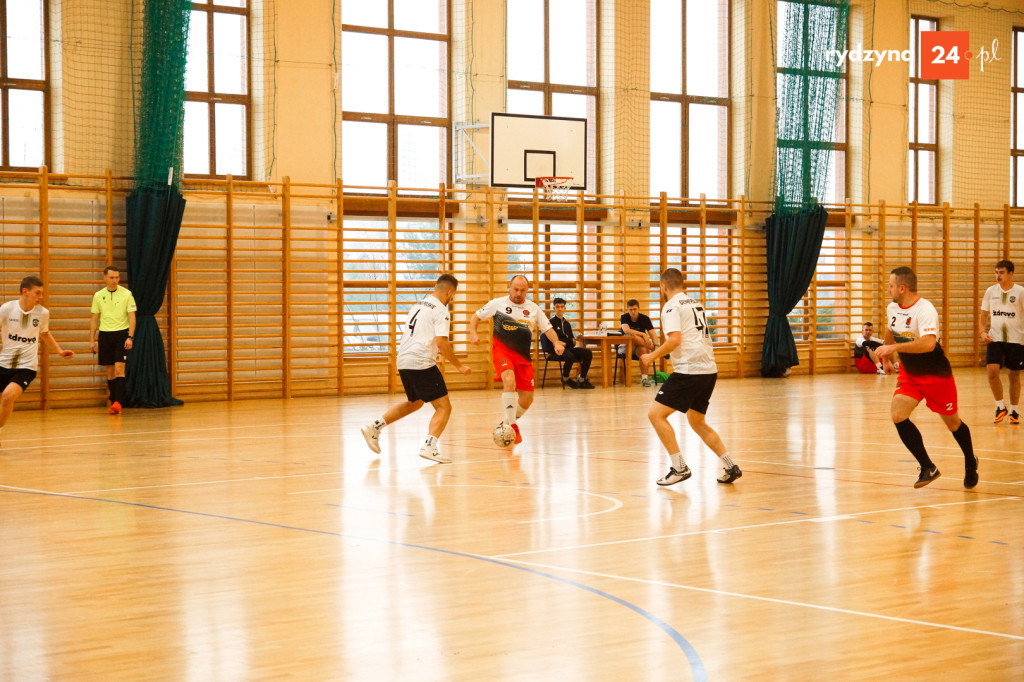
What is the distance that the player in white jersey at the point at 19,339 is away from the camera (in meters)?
9.55

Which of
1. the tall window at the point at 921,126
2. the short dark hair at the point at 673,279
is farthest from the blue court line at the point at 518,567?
the tall window at the point at 921,126

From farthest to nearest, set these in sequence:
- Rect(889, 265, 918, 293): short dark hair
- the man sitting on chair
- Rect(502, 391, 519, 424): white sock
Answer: the man sitting on chair → Rect(502, 391, 519, 424): white sock → Rect(889, 265, 918, 293): short dark hair

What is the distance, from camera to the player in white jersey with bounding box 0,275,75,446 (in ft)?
31.3

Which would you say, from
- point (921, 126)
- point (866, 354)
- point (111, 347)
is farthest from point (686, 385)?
point (921, 126)

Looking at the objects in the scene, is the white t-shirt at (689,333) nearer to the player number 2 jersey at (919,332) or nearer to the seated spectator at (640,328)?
the player number 2 jersey at (919,332)

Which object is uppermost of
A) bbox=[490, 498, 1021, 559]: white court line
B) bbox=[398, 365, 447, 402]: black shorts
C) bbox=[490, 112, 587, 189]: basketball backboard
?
bbox=[490, 112, 587, 189]: basketball backboard

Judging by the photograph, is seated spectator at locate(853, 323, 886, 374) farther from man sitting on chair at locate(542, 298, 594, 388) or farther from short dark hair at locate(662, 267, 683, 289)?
short dark hair at locate(662, 267, 683, 289)

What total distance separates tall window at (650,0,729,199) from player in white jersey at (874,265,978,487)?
1181 cm

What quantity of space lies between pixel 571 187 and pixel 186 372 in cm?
620

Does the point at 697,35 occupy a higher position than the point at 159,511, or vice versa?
the point at 697,35

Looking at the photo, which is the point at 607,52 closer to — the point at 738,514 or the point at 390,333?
the point at 390,333

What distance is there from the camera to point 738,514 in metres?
6.64

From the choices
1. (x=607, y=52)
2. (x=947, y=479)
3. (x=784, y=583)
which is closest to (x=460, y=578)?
(x=784, y=583)

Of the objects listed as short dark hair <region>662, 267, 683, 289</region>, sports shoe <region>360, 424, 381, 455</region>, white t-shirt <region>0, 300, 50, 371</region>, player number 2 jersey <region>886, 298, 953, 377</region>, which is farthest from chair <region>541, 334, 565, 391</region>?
player number 2 jersey <region>886, 298, 953, 377</region>
